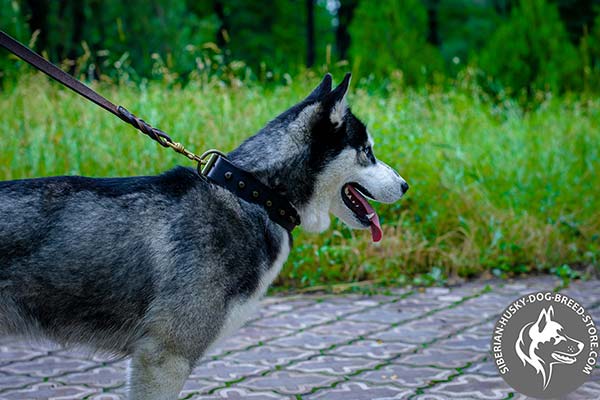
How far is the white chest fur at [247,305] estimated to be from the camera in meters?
3.08

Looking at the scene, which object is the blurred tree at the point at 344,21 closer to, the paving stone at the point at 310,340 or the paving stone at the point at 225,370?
the paving stone at the point at 310,340

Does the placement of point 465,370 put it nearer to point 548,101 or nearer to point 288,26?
point 548,101

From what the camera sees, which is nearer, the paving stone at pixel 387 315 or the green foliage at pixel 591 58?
the paving stone at pixel 387 315

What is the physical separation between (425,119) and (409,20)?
10074 millimetres

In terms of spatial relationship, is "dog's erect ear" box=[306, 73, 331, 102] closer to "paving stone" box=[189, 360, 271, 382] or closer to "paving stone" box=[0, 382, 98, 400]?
"paving stone" box=[189, 360, 271, 382]

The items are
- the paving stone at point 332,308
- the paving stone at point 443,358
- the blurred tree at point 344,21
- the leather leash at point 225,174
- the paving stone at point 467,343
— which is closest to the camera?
the leather leash at point 225,174

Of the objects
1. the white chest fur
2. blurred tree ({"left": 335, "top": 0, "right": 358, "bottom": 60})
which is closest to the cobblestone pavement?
the white chest fur

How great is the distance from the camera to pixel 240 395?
396 centimetres

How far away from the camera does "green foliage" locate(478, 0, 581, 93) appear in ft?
51.4

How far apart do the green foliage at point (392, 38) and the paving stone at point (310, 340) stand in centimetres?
1316

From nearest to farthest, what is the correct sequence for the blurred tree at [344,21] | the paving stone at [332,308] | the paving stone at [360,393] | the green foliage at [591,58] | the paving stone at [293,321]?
1. the paving stone at [360,393]
2. the paving stone at [293,321]
3. the paving stone at [332,308]
4. the green foliage at [591,58]
5. the blurred tree at [344,21]

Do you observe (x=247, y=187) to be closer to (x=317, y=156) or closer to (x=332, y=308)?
(x=317, y=156)

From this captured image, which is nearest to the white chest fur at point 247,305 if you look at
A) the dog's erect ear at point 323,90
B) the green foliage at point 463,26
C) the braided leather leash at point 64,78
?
the braided leather leash at point 64,78

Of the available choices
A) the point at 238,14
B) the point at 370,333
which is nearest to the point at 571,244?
the point at 370,333
